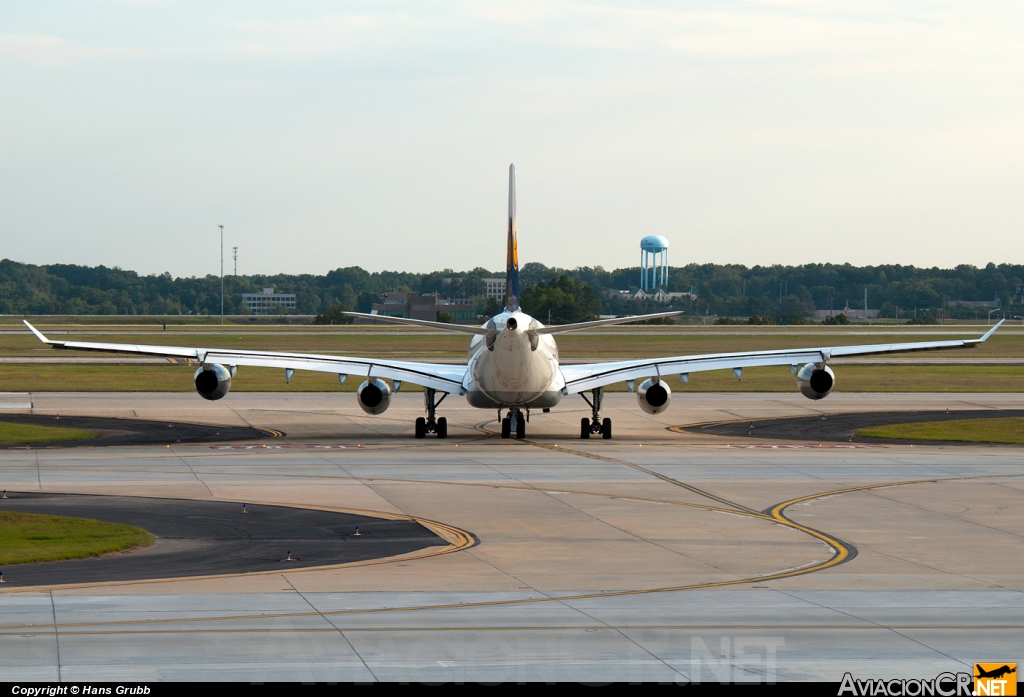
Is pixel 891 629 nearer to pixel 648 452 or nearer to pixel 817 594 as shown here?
pixel 817 594

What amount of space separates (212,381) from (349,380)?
3629 cm

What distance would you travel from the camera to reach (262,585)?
18.4 meters

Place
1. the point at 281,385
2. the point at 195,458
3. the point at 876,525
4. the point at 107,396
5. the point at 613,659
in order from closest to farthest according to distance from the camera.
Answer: the point at 613,659, the point at 876,525, the point at 195,458, the point at 107,396, the point at 281,385

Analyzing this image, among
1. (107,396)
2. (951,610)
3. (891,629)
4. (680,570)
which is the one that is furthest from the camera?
(107,396)

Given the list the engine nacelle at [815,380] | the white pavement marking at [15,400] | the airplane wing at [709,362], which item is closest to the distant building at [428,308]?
the white pavement marking at [15,400]

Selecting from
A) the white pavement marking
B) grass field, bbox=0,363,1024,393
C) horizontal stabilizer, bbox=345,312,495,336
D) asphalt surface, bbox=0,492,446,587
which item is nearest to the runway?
asphalt surface, bbox=0,492,446,587

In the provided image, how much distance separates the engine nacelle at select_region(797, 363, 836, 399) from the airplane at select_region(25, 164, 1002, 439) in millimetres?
36

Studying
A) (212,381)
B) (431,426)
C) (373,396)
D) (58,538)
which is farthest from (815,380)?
(58,538)

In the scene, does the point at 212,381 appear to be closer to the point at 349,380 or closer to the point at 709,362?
the point at 709,362

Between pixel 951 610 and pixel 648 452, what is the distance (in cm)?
2249

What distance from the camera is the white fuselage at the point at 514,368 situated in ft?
131

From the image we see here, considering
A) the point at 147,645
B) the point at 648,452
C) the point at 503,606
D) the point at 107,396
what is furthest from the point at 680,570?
the point at 107,396

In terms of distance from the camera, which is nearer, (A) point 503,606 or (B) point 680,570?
(A) point 503,606

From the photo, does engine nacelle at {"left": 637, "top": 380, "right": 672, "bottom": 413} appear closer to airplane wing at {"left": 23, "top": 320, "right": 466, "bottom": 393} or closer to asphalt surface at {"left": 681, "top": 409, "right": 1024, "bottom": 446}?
asphalt surface at {"left": 681, "top": 409, "right": 1024, "bottom": 446}
